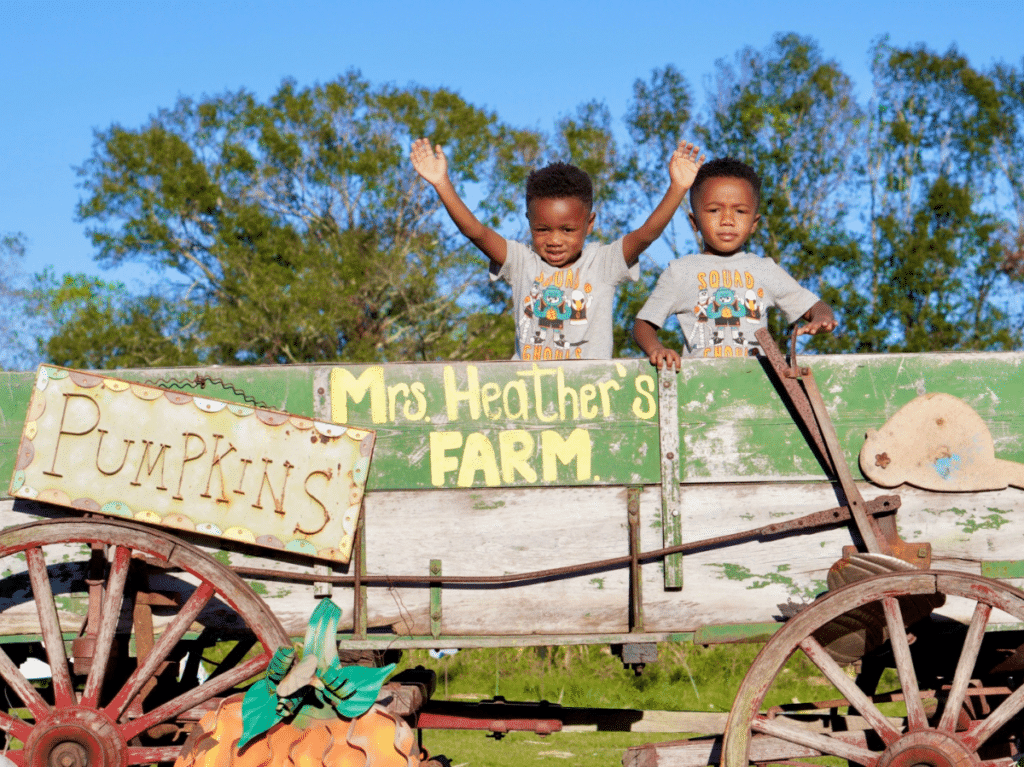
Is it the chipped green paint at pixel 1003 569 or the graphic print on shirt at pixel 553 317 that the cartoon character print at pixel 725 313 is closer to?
the graphic print on shirt at pixel 553 317

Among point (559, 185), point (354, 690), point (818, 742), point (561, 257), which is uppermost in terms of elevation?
point (559, 185)

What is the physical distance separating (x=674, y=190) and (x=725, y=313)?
578 millimetres

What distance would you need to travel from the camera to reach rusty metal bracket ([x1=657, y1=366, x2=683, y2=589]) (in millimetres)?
3738

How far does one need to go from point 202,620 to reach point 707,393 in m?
2.00

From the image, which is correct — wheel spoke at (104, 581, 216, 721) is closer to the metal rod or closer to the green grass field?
the metal rod

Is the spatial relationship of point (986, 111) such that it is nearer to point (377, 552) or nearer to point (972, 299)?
point (972, 299)

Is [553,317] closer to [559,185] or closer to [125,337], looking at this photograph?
[559,185]

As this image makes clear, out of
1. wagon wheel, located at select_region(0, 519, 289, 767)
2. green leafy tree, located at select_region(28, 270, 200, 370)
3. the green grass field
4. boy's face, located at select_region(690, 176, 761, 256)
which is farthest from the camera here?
green leafy tree, located at select_region(28, 270, 200, 370)

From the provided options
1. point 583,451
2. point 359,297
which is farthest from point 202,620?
point 359,297

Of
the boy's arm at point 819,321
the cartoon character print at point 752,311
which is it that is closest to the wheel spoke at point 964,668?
the boy's arm at point 819,321

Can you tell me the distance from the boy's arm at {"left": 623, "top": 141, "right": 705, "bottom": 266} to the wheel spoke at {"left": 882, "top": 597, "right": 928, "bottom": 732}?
1.91m

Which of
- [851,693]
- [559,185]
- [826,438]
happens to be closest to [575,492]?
[826,438]

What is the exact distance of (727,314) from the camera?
14.9ft

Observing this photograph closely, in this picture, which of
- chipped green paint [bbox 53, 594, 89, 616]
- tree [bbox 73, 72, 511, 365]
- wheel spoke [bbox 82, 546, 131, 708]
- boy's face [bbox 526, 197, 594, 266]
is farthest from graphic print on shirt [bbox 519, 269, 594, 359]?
tree [bbox 73, 72, 511, 365]
